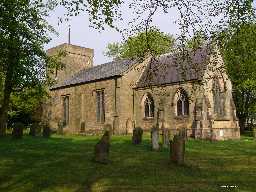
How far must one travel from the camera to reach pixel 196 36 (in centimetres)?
808

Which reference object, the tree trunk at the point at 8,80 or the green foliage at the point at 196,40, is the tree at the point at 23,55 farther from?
the green foliage at the point at 196,40

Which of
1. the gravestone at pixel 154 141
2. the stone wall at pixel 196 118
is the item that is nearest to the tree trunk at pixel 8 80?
the stone wall at pixel 196 118

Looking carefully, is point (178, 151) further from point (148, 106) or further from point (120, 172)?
point (148, 106)

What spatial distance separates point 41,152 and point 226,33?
1100cm

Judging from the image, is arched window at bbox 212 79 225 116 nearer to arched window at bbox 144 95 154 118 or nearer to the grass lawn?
arched window at bbox 144 95 154 118

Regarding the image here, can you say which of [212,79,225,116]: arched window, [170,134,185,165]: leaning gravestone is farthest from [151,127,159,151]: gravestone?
[212,79,225,116]: arched window

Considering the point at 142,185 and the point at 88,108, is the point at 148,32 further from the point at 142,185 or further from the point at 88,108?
the point at 88,108

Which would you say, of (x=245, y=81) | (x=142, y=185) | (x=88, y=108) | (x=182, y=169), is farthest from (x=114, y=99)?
(x=142, y=185)

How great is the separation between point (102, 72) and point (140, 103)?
6623 millimetres

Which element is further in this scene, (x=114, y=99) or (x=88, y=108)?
(x=88, y=108)

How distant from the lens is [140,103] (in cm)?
3600

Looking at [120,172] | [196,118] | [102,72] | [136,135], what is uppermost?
[102,72]

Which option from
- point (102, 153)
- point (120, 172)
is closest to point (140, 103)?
point (102, 153)

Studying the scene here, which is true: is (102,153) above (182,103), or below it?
below
